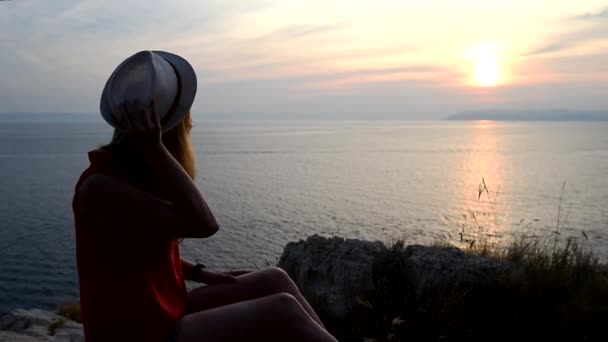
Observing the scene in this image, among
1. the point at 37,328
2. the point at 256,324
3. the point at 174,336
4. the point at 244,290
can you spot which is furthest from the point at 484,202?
the point at 174,336

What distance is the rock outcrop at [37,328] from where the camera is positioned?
438cm

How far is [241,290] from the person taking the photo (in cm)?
274

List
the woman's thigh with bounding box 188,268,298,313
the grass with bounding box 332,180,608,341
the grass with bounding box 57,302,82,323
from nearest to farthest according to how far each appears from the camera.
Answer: the woman's thigh with bounding box 188,268,298,313
the grass with bounding box 332,180,608,341
the grass with bounding box 57,302,82,323

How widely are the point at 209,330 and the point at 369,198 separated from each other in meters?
21.1

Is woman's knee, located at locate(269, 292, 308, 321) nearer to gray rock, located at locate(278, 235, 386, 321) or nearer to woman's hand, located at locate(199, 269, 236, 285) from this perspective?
woman's hand, located at locate(199, 269, 236, 285)

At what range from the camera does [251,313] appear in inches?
88.2

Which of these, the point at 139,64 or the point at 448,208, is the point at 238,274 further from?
the point at 448,208

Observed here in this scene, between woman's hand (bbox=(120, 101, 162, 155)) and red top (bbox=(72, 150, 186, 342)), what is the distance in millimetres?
132

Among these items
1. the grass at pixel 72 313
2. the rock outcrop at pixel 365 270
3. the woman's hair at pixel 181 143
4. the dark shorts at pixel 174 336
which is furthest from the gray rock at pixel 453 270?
the grass at pixel 72 313

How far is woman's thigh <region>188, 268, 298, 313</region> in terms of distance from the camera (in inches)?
102

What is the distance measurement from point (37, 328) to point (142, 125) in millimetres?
3542

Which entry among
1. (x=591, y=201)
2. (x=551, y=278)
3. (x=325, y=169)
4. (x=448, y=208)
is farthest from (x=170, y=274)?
(x=325, y=169)

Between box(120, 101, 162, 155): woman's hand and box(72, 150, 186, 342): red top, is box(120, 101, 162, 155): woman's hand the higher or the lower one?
the higher one

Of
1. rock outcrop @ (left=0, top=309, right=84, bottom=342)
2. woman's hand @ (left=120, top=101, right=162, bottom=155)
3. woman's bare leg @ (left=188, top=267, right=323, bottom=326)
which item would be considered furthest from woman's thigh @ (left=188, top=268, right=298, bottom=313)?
rock outcrop @ (left=0, top=309, right=84, bottom=342)
